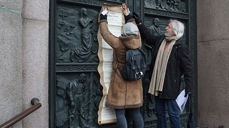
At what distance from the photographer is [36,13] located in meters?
3.55

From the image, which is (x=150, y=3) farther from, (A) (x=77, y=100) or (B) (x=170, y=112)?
(A) (x=77, y=100)

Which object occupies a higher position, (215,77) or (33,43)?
(33,43)

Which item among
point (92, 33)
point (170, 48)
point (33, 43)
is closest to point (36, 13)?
point (33, 43)

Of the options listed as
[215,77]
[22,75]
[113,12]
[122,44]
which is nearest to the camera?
[22,75]

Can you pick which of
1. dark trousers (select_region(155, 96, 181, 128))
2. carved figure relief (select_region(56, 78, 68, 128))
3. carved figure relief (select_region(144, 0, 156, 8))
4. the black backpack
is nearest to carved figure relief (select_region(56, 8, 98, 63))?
carved figure relief (select_region(56, 78, 68, 128))

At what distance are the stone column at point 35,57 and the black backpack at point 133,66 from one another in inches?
47.0

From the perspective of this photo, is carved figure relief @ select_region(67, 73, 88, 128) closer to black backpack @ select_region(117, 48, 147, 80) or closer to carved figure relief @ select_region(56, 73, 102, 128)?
carved figure relief @ select_region(56, 73, 102, 128)

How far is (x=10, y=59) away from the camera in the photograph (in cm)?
292

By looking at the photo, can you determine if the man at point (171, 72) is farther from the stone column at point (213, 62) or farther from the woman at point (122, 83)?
the stone column at point (213, 62)

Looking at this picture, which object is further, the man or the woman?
the man

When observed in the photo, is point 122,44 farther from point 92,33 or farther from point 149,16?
point 149,16

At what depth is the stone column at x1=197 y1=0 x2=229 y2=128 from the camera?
17.7 ft

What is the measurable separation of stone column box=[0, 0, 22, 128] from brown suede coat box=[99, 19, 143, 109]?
4.62ft

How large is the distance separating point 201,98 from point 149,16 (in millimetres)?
2326
